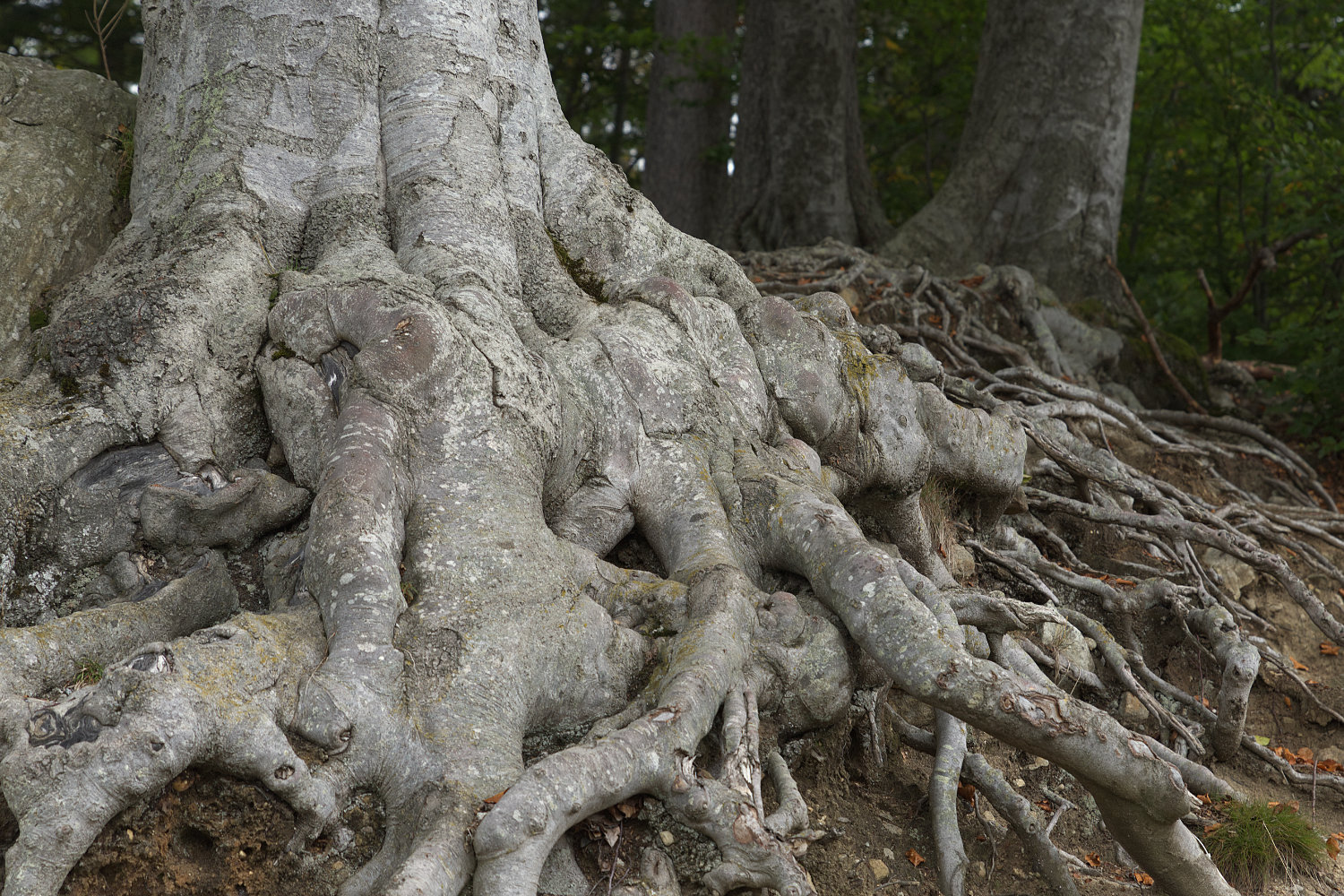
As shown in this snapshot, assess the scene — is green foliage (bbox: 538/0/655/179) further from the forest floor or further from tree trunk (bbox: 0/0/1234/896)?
the forest floor

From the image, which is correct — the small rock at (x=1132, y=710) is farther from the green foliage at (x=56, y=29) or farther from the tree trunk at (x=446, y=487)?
the green foliage at (x=56, y=29)

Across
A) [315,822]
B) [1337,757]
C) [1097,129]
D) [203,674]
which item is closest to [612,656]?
[315,822]

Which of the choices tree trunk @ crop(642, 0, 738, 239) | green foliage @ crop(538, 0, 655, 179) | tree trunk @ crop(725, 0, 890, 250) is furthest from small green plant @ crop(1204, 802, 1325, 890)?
green foliage @ crop(538, 0, 655, 179)

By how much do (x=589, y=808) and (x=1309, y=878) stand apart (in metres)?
2.71

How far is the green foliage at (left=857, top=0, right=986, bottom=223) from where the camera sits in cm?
1155

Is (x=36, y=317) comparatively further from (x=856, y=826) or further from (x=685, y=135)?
(x=685, y=135)

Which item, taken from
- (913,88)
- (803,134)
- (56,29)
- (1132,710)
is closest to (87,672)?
(1132,710)

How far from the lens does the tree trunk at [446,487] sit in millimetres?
2291

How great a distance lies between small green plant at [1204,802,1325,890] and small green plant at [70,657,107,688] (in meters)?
3.55

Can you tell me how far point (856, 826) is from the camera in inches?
122

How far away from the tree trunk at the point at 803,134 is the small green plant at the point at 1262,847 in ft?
19.8

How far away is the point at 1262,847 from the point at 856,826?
4.84ft

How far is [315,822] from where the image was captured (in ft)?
7.45

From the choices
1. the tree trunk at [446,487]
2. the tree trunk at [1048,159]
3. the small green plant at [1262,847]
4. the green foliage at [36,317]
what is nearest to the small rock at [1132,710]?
the small green plant at [1262,847]
